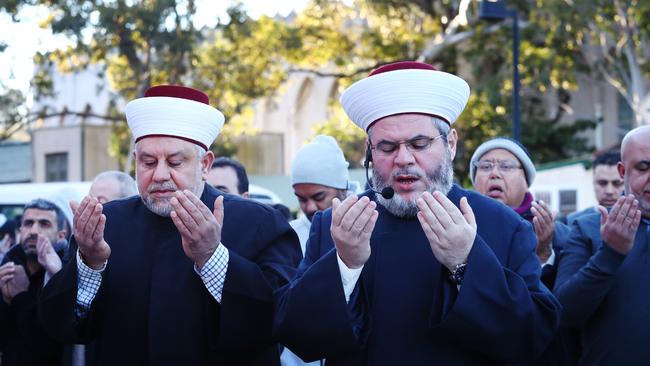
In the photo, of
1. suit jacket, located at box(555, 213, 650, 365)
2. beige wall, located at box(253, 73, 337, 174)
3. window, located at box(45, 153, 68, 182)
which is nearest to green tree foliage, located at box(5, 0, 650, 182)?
beige wall, located at box(253, 73, 337, 174)

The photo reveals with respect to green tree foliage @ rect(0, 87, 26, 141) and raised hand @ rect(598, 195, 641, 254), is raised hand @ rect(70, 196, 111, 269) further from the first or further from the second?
green tree foliage @ rect(0, 87, 26, 141)

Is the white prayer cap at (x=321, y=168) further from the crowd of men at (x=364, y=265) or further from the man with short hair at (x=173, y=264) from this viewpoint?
the man with short hair at (x=173, y=264)

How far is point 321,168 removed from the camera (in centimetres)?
660

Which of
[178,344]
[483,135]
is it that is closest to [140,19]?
[483,135]

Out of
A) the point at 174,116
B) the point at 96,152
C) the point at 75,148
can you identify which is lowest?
the point at 174,116

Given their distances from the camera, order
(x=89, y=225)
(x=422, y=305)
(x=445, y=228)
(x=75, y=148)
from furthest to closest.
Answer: (x=75, y=148) → (x=89, y=225) → (x=422, y=305) → (x=445, y=228)

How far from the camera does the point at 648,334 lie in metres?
4.68

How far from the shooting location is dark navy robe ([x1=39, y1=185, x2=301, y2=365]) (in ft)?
14.3

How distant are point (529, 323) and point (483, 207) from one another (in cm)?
60

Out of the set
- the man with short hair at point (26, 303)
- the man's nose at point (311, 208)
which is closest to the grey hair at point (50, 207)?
the man with short hair at point (26, 303)

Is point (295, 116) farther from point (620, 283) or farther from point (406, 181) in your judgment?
point (406, 181)

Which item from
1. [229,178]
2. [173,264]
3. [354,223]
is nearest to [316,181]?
[229,178]

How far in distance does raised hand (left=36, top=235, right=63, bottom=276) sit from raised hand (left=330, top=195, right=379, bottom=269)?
8.63ft

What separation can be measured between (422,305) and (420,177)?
0.49 meters
